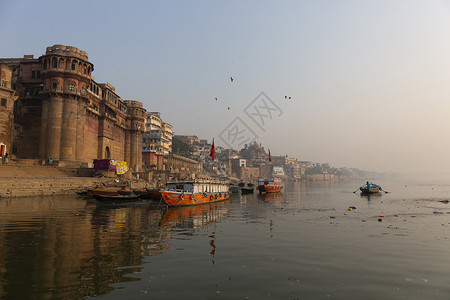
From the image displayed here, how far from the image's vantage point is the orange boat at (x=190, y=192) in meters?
29.5

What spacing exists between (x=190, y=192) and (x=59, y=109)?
109 feet

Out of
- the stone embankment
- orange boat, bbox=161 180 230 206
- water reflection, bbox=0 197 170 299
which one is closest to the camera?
water reflection, bbox=0 197 170 299

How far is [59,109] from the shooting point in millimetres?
51438

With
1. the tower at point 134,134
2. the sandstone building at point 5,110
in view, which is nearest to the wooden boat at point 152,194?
the sandstone building at point 5,110

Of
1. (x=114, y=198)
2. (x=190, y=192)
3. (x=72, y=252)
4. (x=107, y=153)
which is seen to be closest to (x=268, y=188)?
(x=190, y=192)

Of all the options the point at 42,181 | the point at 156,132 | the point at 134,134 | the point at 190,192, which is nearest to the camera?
the point at 190,192

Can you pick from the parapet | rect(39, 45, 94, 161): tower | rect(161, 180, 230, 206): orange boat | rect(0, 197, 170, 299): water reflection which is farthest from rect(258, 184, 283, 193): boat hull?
rect(0, 197, 170, 299): water reflection

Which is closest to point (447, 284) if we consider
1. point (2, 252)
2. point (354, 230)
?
point (354, 230)

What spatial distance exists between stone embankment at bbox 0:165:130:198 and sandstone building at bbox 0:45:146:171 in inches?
161

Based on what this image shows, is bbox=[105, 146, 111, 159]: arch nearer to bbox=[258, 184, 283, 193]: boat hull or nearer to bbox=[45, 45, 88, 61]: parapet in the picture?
bbox=[45, 45, 88, 61]: parapet

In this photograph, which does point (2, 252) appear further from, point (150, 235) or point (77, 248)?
point (150, 235)

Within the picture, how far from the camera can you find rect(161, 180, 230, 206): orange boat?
29531 mm

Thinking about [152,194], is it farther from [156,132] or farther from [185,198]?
[156,132]

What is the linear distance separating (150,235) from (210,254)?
4.94m
